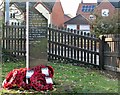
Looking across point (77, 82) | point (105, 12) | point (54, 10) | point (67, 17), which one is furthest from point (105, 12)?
point (77, 82)

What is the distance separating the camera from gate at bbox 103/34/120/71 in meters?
7.03

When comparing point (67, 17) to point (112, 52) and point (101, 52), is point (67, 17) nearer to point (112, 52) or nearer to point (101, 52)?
point (101, 52)

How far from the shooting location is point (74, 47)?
7.61 meters

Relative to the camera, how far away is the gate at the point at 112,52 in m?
7.03

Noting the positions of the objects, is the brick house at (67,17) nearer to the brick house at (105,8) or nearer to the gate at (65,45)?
the gate at (65,45)

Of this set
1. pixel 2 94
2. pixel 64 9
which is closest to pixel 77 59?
pixel 64 9

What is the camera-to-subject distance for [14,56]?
788cm

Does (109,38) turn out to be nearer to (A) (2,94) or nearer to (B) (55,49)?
(B) (55,49)

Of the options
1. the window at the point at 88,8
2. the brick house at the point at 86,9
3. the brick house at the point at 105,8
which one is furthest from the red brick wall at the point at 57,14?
the brick house at the point at 105,8

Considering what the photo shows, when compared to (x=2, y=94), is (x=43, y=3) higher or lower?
higher

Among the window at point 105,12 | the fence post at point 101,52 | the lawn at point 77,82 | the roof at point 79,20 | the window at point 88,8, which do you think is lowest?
the lawn at point 77,82

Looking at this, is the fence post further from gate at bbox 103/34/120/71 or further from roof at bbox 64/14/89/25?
roof at bbox 64/14/89/25

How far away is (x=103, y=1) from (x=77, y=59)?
167 cm

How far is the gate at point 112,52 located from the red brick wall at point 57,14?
1.22 metres
